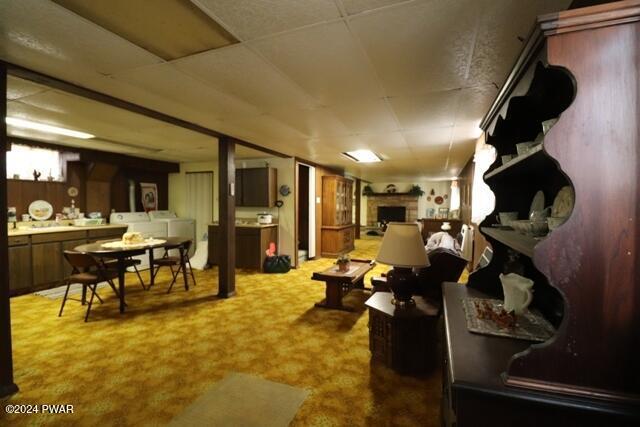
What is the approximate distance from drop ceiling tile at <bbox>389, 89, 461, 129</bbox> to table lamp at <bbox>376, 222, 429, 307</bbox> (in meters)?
1.12

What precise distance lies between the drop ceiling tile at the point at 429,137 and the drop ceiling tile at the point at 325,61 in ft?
4.63

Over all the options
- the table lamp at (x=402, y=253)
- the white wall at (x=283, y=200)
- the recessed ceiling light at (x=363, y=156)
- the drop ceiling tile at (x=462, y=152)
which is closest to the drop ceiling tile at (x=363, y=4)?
the table lamp at (x=402, y=253)

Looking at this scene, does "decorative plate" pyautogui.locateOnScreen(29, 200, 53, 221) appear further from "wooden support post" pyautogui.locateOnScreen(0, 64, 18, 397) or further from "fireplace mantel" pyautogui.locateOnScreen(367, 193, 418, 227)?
"fireplace mantel" pyautogui.locateOnScreen(367, 193, 418, 227)

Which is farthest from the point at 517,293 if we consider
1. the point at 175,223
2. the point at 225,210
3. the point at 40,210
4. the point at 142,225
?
the point at 40,210

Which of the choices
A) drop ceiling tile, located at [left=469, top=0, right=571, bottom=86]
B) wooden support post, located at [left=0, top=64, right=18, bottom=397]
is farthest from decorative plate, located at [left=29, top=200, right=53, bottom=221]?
drop ceiling tile, located at [left=469, top=0, right=571, bottom=86]

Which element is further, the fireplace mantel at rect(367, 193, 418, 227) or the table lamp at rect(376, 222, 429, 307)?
the fireplace mantel at rect(367, 193, 418, 227)

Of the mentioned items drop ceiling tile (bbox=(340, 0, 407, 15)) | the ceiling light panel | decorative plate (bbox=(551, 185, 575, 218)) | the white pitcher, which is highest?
the ceiling light panel

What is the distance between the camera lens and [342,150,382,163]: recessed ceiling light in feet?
16.8

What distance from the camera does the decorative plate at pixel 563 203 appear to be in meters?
1.22

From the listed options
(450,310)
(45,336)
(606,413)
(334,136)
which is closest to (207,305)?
(45,336)

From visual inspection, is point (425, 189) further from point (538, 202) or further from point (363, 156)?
point (538, 202)

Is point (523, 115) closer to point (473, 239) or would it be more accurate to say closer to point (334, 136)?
point (334, 136)

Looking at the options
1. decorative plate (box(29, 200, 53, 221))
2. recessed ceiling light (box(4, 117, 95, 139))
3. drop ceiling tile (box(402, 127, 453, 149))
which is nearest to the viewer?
recessed ceiling light (box(4, 117, 95, 139))

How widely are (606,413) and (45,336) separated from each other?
3.95 m
